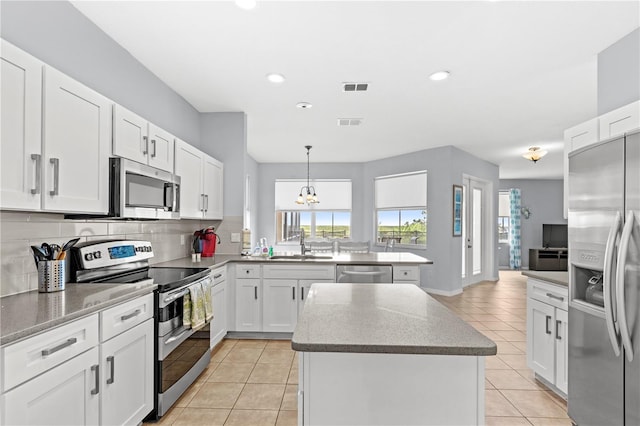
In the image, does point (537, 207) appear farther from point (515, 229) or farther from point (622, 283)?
point (622, 283)

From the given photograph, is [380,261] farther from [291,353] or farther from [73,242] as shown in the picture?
[73,242]

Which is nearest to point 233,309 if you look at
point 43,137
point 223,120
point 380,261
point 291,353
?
point 291,353

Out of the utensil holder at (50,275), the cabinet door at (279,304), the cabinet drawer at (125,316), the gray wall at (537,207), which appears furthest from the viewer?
the gray wall at (537,207)

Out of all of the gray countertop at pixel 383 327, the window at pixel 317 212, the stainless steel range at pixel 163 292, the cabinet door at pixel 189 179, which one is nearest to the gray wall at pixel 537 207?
the window at pixel 317 212

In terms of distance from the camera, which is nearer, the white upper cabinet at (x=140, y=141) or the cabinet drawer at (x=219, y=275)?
the white upper cabinet at (x=140, y=141)

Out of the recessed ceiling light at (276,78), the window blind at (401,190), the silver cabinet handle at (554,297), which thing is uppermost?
the recessed ceiling light at (276,78)

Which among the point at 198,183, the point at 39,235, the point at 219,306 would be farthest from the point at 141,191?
the point at 219,306

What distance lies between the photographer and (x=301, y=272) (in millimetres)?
3734

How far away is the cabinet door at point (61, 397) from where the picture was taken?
1253 mm

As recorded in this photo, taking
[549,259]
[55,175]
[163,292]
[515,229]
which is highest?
[55,175]

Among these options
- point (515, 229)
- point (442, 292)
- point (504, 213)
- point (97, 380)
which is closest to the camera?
point (97, 380)

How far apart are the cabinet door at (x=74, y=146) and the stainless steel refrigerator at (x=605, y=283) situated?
2.77 m

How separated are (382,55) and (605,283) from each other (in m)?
2.18

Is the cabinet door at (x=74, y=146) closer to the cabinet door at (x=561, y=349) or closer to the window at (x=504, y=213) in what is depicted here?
the cabinet door at (x=561, y=349)
